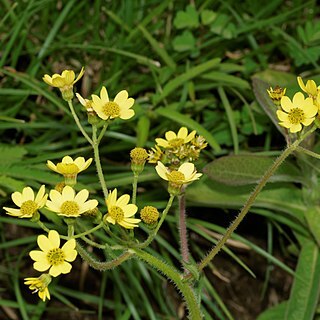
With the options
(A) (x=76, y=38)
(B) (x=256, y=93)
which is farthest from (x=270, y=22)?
(A) (x=76, y=38)

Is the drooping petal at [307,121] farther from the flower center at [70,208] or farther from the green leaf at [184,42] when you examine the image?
the green leaf at [184,42]

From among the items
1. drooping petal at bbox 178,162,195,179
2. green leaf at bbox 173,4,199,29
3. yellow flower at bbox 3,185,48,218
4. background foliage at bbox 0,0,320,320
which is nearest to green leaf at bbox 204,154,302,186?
background foliage at bbox 0,0,320,320

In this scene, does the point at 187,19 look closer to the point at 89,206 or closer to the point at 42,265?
the point at 89,206

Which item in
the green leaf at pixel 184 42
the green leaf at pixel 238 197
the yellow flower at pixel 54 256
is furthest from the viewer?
the green leaf at pixel 184 42

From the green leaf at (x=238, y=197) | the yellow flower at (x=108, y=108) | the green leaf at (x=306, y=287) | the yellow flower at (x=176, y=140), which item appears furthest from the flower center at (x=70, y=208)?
the green leaf at (x=306, y=287)

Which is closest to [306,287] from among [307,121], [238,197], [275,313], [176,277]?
[275,313]

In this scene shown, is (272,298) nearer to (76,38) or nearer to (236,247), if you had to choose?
(236,247)
